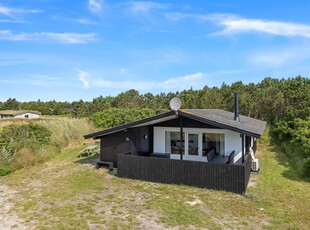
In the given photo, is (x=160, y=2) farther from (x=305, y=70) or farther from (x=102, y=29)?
(x=305, y=70)

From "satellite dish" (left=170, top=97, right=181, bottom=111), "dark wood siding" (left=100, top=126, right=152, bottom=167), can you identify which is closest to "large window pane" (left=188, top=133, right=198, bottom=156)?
"dark wood siding" (left=100, top=126, right=152, bottom=167)

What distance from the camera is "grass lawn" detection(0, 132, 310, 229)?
261 inches

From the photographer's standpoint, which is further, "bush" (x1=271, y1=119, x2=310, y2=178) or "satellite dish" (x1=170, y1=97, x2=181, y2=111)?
"bush" (x1=271, y1=119, x2=310, y2=178)

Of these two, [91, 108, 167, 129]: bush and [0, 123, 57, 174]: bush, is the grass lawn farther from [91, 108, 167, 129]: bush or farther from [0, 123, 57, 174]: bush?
[91, 108, 167, 129]: bush

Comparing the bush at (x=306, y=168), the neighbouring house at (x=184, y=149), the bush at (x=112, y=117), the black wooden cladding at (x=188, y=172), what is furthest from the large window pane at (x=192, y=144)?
the bush at (x=112, y=117)

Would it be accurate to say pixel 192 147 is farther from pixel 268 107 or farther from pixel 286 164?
pixel 268 107

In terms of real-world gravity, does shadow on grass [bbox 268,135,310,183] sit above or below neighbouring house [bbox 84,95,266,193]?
below

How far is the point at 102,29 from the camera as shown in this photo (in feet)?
55.2

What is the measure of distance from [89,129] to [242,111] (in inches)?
685

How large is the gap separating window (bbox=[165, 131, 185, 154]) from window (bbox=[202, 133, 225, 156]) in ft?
4.13

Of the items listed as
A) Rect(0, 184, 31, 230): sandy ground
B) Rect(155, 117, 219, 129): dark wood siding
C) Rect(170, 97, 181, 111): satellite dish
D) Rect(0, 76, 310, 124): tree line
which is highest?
Rect(0, 76, 310, 124): tree line

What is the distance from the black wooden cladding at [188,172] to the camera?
893 cm

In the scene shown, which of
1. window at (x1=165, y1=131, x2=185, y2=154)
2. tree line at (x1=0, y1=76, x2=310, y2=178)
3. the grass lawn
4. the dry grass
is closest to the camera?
the grass lawn

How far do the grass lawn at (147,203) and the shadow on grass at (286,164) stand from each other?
0.09 m
